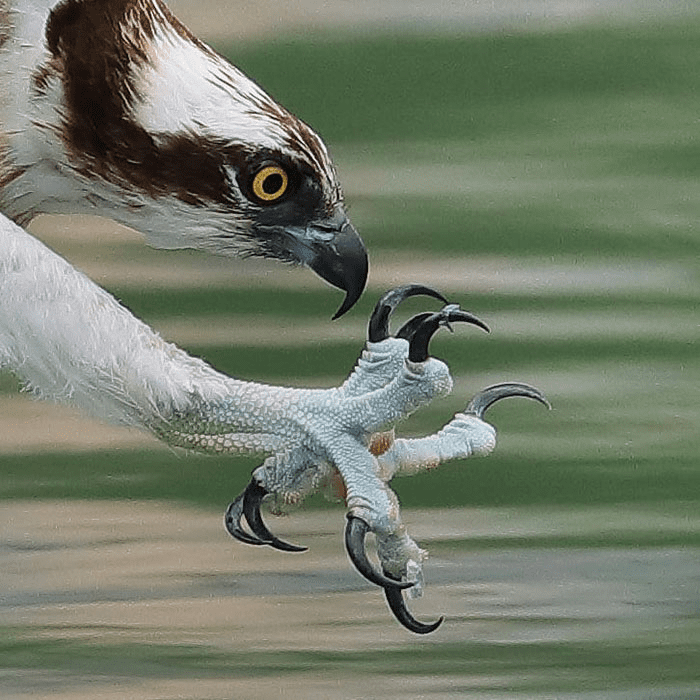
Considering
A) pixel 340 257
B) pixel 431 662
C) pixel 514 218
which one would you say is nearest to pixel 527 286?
pixel 514 218

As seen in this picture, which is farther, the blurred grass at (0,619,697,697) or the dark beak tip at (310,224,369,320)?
the blurred grass at (0,619,697,697)

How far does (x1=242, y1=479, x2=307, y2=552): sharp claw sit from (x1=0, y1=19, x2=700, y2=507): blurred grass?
51 cm

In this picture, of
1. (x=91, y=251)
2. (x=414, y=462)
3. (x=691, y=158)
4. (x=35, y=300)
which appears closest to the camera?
(x=35, y=300)

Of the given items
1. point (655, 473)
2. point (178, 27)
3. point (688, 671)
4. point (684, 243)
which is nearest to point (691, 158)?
point (684, 243)

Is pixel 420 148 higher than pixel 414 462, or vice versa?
pixel 420 148

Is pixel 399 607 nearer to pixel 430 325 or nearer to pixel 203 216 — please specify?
pixel 430 325

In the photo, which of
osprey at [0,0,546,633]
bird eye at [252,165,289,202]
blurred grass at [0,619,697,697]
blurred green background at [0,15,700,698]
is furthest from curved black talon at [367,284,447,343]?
blurred grass at [0,619,697,697]

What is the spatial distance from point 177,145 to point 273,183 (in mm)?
70

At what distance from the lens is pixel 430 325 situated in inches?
40.0

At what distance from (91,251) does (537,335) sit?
0.51 metres

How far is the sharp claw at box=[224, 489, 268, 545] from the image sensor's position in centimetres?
107

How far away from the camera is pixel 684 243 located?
167 centimetres

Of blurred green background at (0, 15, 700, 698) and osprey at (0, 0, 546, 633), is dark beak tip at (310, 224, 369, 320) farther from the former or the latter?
blurred green background at (0, 15, 700, 698)

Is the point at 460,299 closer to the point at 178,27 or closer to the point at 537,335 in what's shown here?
the point at 537,335
